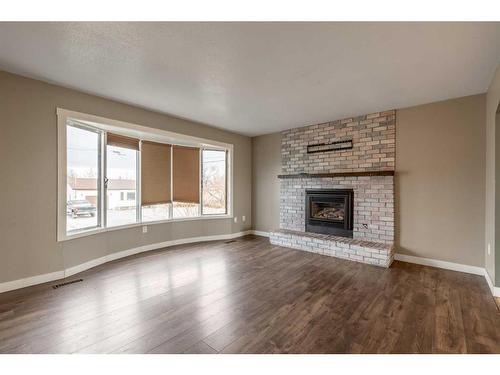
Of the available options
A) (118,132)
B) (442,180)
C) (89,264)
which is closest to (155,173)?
(118,132)

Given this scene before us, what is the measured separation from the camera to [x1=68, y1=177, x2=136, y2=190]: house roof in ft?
11.0

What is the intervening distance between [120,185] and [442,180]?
5210mm

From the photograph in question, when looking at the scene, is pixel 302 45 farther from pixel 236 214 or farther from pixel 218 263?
pixel 236 214

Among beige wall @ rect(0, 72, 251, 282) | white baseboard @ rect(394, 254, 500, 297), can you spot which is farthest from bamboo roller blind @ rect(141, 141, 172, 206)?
white baseboard @ rect(394, 254, 500, 297)

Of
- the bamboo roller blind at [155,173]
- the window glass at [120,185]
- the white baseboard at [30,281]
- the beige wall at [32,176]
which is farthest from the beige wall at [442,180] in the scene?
the white baseboard at [30,281]

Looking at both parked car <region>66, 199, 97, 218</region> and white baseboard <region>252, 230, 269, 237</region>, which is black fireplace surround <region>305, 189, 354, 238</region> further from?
parked car <region>66, 199, 97, 218</region>

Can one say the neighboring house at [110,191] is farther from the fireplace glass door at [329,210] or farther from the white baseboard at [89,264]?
the fireplace glass door at [329,210]

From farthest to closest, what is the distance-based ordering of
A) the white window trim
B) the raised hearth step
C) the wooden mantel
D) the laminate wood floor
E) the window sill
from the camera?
the wooden mantel, the raised hearth step, the window sill, the white window trim, the laminate wood floor

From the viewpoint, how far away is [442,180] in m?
3.42

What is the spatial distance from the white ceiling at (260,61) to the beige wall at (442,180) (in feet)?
1.03

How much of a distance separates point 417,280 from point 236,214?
142 inches

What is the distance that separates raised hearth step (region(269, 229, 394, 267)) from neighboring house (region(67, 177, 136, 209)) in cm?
289

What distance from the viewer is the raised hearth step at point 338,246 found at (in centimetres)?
352
